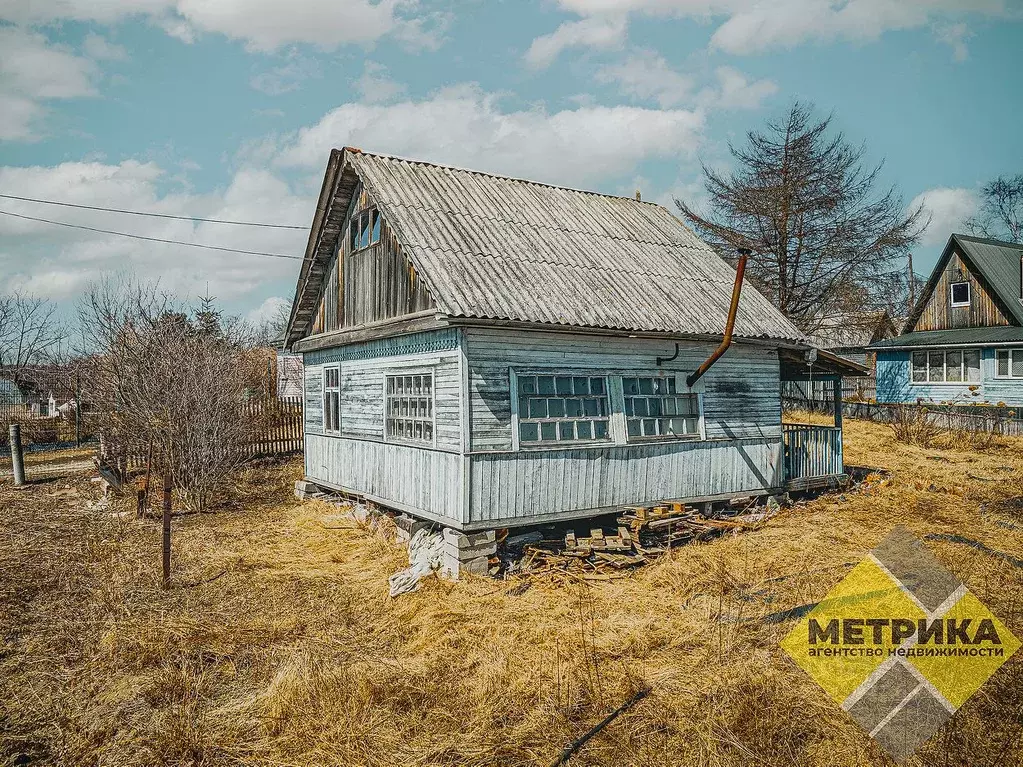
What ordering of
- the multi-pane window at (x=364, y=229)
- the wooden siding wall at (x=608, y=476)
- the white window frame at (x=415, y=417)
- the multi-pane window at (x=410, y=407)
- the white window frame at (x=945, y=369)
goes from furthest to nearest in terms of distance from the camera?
the white window frame at (x=945, y=369) < the multi-pane window at (x=364, y=229) < the multi-pane window at (x=410, y=407) < the white window frame at (x=415, y=417) < the wooden siding wall at (x=608, y=476)

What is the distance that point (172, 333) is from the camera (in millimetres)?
17359

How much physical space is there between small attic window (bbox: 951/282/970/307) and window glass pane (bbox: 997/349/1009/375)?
400 cm

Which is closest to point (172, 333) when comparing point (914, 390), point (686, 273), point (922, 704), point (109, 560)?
point (109, 560)

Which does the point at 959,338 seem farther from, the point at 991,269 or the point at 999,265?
the point at 999,265

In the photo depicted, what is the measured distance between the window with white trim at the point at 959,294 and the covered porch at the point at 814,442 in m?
21.0

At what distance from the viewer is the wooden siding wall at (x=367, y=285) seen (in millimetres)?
10945

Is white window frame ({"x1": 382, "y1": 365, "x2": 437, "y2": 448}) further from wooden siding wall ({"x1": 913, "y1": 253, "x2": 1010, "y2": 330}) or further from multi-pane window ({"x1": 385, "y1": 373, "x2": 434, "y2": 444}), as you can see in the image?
wooden siding wall ({"x1": 913, "y1": 253, "x2": 1010, "y2": 330})

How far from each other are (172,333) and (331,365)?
5878 millimetres

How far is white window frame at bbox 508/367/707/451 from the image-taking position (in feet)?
32.7

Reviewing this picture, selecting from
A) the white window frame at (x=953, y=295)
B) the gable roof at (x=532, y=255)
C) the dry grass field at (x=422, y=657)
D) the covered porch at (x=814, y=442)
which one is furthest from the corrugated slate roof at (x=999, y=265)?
the dry grass field at (x=422, y=657)

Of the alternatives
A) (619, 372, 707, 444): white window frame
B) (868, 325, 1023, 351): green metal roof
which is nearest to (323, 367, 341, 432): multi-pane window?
(619, 372, 707, 444): white window frame

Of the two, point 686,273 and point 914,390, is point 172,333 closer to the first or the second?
point 686,273

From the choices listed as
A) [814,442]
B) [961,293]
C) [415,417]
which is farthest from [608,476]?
[961,293]

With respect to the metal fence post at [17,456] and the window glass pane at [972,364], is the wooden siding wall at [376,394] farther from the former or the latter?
the window glass pane at [972,364]
